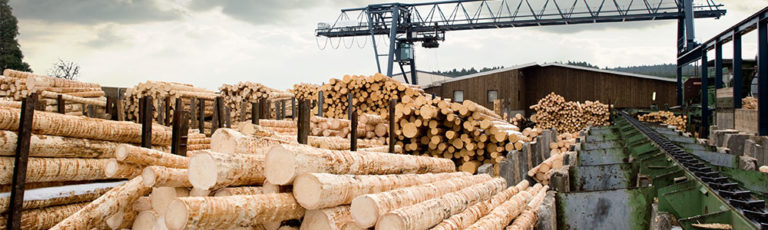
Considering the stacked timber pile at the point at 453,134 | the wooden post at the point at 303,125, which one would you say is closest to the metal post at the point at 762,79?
the stacked timber pile at the point at 453,134

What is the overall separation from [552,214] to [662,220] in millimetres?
1219

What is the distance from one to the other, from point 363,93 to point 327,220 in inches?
407

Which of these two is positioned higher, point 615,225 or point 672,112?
point 672,112

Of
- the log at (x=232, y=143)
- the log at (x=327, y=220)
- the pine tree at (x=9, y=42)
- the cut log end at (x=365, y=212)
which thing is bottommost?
the log at (x=327, y=220)

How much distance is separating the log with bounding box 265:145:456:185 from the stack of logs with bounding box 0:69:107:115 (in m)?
Answer: 11.3

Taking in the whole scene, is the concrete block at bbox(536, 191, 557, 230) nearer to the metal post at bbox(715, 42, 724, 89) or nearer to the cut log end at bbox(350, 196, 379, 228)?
the cut log end at bbox(350, 196, 379, 228)

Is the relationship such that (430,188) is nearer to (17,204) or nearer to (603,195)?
(603,195)

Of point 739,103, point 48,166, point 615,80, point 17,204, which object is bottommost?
point 17,204

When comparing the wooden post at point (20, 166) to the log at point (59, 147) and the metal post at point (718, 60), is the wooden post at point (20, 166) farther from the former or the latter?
the metal post at point (718, 60)

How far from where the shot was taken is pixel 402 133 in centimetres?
1012

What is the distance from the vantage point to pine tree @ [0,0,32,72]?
116ft

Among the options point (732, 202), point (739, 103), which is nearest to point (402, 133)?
point (732, 202)

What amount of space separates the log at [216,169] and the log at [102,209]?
1.22 metres

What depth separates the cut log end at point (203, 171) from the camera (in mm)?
3543
